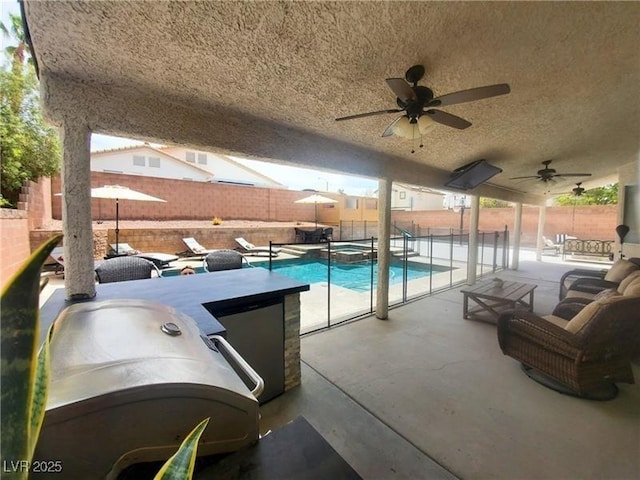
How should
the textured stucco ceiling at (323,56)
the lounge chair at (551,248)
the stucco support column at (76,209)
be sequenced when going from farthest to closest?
the lounge chair at (551,248) → the stucco support column at (76,209) → the textured stucco ceiling at (323,56)

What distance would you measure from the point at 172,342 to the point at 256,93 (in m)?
2.04

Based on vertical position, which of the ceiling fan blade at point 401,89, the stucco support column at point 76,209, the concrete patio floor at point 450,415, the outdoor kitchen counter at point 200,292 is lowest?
the concrete patio floor at point 450,415

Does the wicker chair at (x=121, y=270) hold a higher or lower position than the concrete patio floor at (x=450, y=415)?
higher

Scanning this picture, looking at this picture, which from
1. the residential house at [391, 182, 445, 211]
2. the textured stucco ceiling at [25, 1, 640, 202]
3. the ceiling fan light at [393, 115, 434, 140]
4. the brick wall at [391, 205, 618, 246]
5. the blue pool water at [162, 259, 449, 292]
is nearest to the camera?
the textured stucco ceiling at [25, 1, 640, 202]

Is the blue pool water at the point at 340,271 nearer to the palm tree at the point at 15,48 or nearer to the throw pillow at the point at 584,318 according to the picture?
the throw pillow at the point at 584,318

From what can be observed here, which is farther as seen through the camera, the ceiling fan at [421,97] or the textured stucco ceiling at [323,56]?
the ceiling fan at [421,97]

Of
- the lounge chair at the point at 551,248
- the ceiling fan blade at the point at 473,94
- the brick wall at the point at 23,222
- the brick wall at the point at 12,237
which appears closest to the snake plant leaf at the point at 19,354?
the ceiling fan blade at the point at 473,94

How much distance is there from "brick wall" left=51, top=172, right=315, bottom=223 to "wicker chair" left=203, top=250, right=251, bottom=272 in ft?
24.0

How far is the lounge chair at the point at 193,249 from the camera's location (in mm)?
9414

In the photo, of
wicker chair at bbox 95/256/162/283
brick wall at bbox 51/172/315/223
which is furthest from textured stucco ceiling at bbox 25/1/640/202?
brick wall at bbox 51/172/315/223

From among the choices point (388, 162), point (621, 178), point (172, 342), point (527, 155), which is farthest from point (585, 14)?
point (621, 178)

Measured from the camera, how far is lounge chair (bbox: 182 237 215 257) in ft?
30.9

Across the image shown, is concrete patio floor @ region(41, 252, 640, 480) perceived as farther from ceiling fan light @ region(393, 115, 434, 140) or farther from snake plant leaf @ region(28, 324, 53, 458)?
ceiling fan light @ region(393, 115, 434, 140)

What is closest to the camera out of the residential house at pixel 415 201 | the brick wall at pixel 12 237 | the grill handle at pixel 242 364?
the grill handle at pixel 242 364
